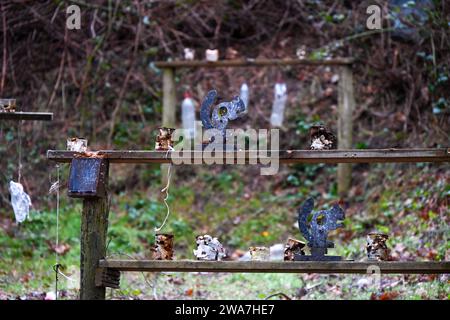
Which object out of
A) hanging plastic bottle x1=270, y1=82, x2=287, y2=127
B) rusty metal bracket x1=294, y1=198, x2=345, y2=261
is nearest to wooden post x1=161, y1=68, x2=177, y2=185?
hanging plastic bottle x1=270, y1=82, x2=287, y2=127

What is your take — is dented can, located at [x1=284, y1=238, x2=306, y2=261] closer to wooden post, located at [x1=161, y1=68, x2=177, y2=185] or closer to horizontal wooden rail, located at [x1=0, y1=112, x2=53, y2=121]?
horizontal wooden rail, located at [x1=0, y1=112, x2=53, y2=121]

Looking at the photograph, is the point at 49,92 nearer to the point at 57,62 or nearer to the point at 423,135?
the point at 57,62

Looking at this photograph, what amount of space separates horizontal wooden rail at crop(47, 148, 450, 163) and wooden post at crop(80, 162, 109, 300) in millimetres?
293

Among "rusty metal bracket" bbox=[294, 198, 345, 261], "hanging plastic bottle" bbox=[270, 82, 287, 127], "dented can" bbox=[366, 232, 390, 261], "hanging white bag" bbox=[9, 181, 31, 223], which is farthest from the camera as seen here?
"hanging plastic bottle" bbox=[270, 82, 287, 127]

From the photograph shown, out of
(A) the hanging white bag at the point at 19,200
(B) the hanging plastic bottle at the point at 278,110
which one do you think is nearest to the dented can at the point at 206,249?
(A) the hanging white bag at the point at 19,200

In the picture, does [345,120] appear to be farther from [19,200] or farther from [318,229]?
[19,200]

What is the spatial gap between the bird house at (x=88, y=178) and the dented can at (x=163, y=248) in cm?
43

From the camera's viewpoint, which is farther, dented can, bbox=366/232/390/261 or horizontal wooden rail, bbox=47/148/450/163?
dented can, bbox=366/232/390/261

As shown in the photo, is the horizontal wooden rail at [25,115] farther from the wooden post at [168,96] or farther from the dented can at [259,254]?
the wooden post at [168,96]

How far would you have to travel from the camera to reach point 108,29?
993 centimetres

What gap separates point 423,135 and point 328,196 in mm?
A: 1244

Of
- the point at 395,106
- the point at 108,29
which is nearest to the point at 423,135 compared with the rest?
the point at 395,106

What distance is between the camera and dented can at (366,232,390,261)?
4.50 m
